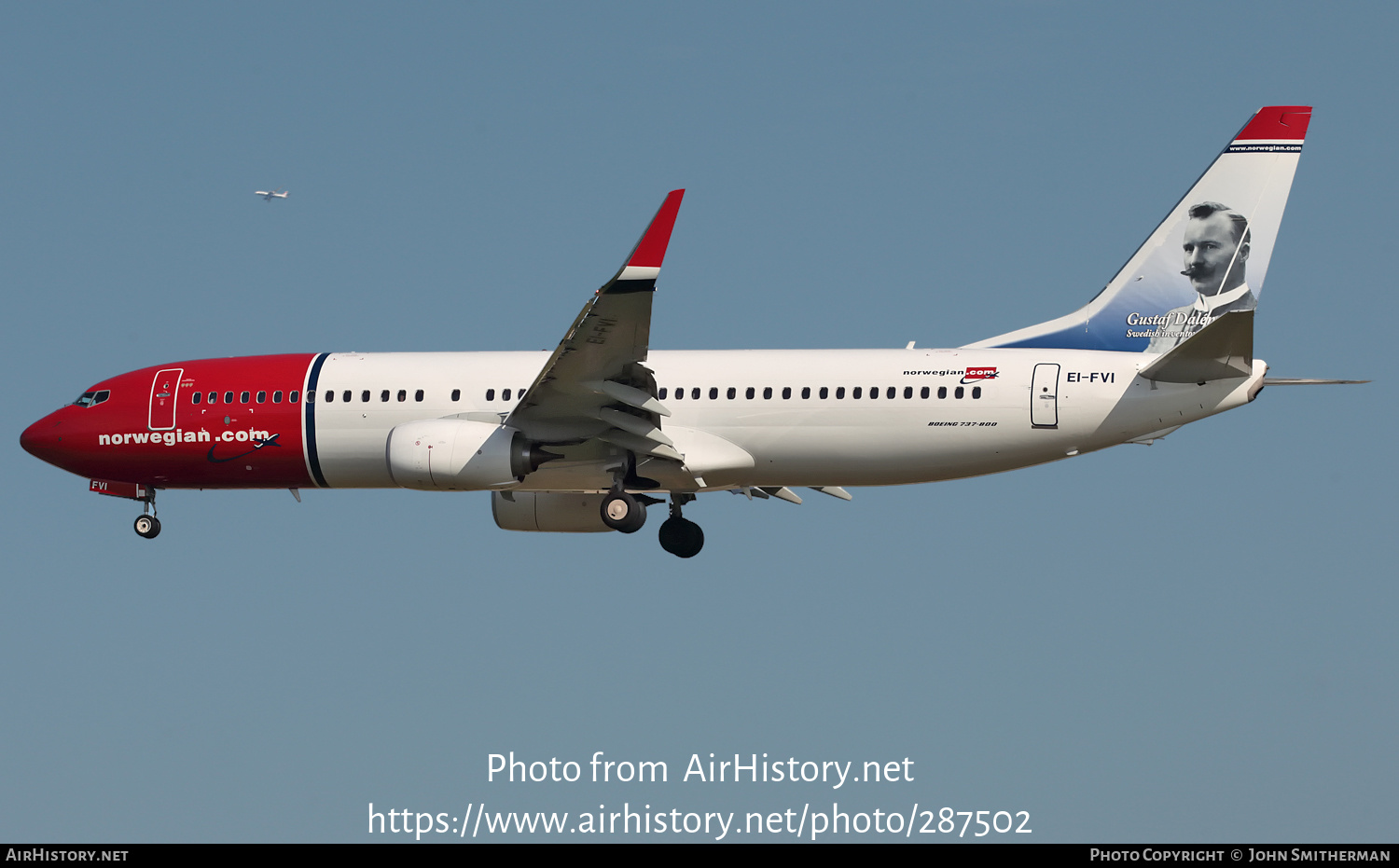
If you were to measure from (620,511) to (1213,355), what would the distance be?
1138cm

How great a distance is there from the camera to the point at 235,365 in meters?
38.3

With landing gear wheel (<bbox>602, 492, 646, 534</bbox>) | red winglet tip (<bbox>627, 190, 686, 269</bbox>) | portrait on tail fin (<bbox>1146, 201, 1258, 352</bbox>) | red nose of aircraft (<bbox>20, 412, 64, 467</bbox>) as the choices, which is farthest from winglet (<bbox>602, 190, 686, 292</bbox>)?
red nose of aircraft (<bbox>20, 412, 64, 467</bbox>)

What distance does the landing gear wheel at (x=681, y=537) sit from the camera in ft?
126

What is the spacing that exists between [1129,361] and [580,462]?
10.4m

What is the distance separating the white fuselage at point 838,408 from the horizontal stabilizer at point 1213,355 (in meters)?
0.25

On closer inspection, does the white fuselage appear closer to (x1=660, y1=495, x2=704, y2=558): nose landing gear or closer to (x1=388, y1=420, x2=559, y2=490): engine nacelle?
(x1=388, y1=420, x2=559, y2=490): engine nacelle

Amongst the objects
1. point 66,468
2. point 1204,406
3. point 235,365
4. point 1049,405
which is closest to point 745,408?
point 1049,405

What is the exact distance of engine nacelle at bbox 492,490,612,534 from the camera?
39125mm

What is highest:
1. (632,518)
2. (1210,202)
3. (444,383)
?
(1210,202)

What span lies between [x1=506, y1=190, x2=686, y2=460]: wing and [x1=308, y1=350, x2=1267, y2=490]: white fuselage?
2.87ft

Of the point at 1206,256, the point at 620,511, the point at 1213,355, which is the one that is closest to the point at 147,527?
the point at 620,511
